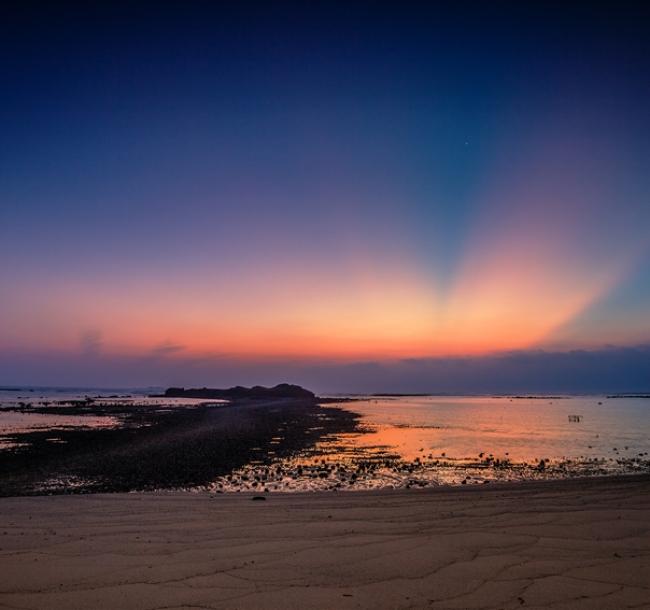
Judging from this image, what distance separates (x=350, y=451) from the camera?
87.2ft

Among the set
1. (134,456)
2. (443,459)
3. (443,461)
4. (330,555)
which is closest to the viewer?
(330,555)

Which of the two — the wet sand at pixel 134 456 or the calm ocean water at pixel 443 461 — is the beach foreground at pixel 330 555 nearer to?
the calm ocean water at pixel 443 461

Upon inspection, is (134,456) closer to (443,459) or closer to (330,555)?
(443,459)

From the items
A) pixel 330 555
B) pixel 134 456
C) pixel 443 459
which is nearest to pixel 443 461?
pixel 443 459

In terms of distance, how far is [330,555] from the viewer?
7035mm

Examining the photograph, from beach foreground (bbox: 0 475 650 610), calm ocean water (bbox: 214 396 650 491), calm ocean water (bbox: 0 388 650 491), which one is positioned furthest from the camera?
calm ocean water (bbox: 0 388 650 491)

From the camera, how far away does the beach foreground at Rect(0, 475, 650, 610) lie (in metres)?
5.46

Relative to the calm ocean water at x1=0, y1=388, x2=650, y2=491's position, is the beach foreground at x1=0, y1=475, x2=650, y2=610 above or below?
above

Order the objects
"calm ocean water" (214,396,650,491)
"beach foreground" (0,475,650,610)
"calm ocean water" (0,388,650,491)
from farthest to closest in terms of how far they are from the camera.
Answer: "calm ocean water" (0,388,650,491) → "calm ocean water" (214,396,650,491) → "beach foreground" (0,475,650,610)

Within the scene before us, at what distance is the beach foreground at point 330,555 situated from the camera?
17.9ft

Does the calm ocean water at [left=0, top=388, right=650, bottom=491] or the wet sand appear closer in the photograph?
the wet sand

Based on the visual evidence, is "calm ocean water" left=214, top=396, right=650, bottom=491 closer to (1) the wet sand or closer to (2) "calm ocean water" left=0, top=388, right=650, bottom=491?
(2) "calm ocean water" left=0, top=388, right=650, bottom=491

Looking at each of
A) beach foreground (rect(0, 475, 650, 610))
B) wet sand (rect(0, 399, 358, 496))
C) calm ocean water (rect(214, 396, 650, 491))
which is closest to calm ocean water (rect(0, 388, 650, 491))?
calm ocean water (rect(214, 396, 650, 491))

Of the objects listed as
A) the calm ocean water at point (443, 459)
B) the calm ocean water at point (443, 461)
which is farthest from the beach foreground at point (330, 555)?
the calm ocean water at point (443, 459)
